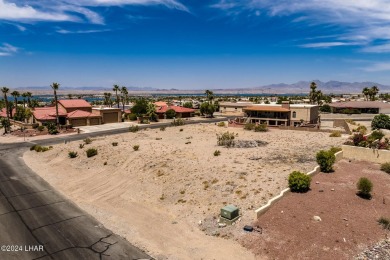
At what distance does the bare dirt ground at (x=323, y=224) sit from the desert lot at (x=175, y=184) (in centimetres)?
163

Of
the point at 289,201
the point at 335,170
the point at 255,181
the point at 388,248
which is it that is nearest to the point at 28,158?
the point at 255,181

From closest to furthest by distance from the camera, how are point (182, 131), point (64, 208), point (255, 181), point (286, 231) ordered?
A: point (286, 231) → point (64, 208) → point (255, 181) → point (182, 131)

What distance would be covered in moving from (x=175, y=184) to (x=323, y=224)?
49.7 feet

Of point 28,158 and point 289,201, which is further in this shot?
point 28,158

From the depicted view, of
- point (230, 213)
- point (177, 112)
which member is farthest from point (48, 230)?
point (177, 112)

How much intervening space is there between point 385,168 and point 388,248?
659 inches

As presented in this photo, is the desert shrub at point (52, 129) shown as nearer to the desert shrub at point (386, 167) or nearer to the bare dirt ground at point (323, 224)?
the bare dirt ground at point (323, 224)

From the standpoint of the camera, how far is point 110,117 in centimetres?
8438

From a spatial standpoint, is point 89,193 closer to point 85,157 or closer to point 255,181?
point 85,157

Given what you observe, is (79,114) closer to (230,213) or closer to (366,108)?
(230,213)

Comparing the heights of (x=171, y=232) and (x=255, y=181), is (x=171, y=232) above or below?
below

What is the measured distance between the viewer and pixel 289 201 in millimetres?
25016

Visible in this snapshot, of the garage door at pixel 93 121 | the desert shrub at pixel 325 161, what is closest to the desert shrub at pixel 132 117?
the garage door at pixel 93 121

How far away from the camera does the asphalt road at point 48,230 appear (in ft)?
63.4
